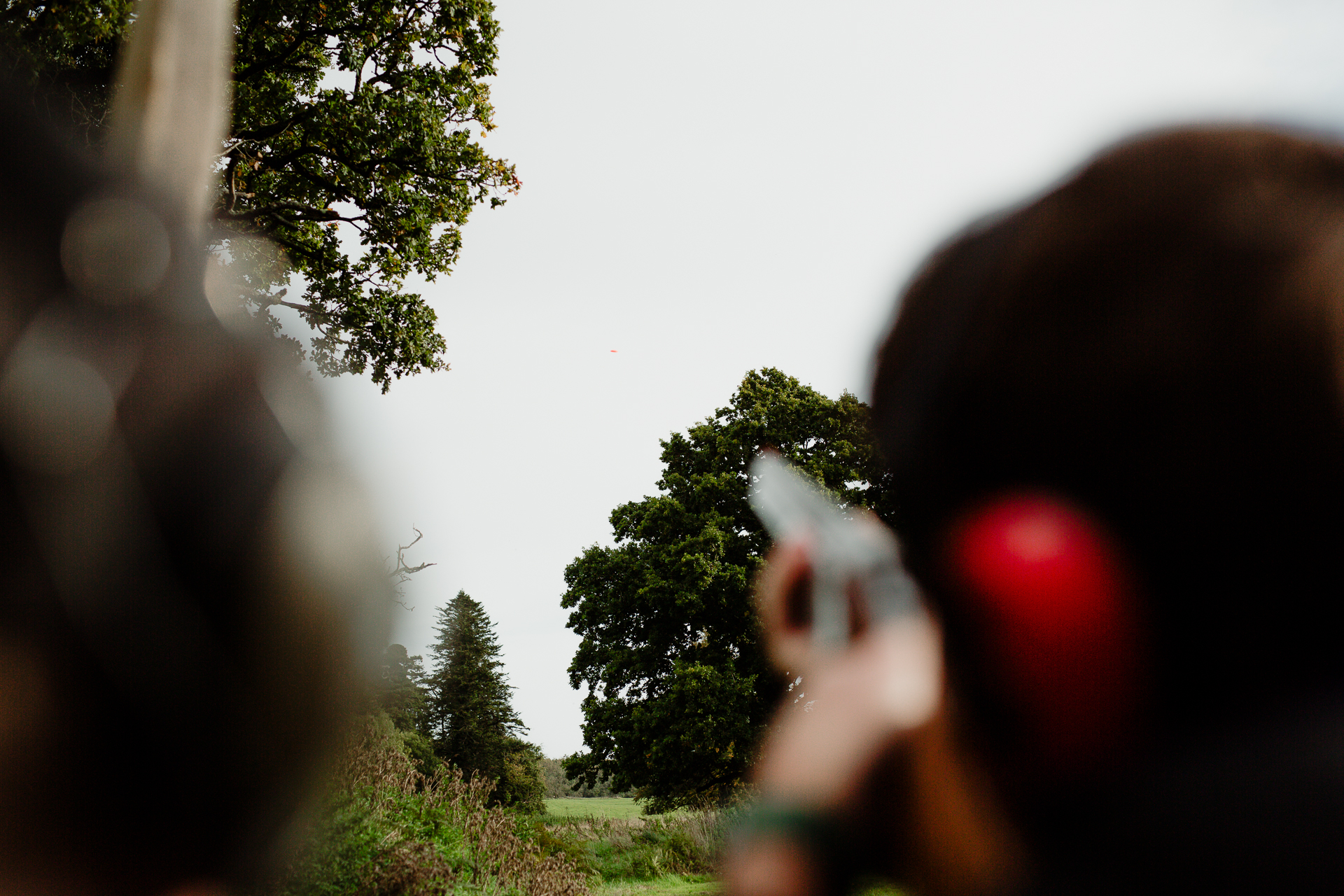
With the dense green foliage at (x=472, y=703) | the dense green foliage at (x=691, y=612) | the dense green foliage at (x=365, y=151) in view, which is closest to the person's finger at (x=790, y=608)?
the dense green foliage at (x=365, y=151)

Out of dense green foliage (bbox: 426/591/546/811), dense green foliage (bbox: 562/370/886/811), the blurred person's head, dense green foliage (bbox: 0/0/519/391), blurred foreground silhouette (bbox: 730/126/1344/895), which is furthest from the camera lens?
dense green foliage (bbox: 426/591/546/811)

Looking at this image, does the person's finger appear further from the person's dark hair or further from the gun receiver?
the person's dark hair

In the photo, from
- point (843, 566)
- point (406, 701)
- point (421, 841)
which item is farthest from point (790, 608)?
point (406, 701)

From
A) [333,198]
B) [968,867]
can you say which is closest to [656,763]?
[333,198]

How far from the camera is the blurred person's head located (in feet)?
1.07

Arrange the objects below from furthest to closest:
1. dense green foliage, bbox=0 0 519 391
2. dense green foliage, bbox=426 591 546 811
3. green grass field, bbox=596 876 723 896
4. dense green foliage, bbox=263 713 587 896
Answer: dense green foliage, bbox=426 591 546 811
green grass field, bbox=596 876 723 896
dense green foliage, bbox=0 0 519 391
dense green foliage, bbox=263 713 587 896

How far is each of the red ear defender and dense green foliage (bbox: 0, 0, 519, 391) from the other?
9.85 meters

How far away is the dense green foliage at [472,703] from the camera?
100 ft

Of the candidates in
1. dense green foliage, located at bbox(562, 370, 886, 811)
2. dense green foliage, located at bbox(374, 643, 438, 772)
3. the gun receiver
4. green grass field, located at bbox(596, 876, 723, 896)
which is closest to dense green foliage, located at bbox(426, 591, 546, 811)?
dense green foliage, located at bbox(374, 643, 438, 772)

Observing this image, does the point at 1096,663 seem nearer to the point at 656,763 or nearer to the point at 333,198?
the point at 333,198

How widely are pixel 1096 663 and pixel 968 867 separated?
19 centimetres

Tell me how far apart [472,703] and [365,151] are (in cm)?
3007

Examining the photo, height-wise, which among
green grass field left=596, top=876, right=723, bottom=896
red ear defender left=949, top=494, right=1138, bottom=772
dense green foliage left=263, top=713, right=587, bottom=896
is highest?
red ear defender left=949, top=494, right=1138, bottom=772

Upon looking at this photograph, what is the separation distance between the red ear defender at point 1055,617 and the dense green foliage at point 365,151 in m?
9.85
